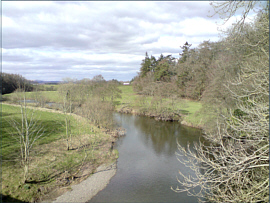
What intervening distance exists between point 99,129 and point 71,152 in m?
5.98

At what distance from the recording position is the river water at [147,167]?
9.86m

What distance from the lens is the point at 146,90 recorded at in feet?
101

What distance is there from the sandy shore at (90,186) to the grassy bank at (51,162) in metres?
0.40

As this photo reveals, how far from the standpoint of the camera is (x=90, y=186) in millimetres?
10570

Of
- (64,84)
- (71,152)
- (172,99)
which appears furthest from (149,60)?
(71,152)

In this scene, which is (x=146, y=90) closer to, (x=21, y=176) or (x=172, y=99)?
(x=172, y=99)

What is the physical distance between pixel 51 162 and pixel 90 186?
10.2ft

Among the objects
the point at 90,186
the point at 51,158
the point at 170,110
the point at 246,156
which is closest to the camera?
the point at 246,156

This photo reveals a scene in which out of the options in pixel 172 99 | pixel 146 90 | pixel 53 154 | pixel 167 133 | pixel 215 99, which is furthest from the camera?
pixel 146 90

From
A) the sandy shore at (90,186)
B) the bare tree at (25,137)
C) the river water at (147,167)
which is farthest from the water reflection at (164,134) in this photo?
the bare tree at (25,137)

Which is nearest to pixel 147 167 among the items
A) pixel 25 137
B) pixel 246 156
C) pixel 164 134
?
pixel 164 134

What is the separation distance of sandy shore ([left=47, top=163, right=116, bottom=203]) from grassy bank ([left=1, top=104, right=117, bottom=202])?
40 centimetres

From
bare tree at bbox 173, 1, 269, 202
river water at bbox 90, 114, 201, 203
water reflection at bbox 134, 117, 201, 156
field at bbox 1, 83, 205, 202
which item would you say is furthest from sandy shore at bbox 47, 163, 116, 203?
bare tree at bbox 173, 1, 269, 202

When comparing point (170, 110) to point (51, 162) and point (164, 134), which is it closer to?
point (164, 134)
